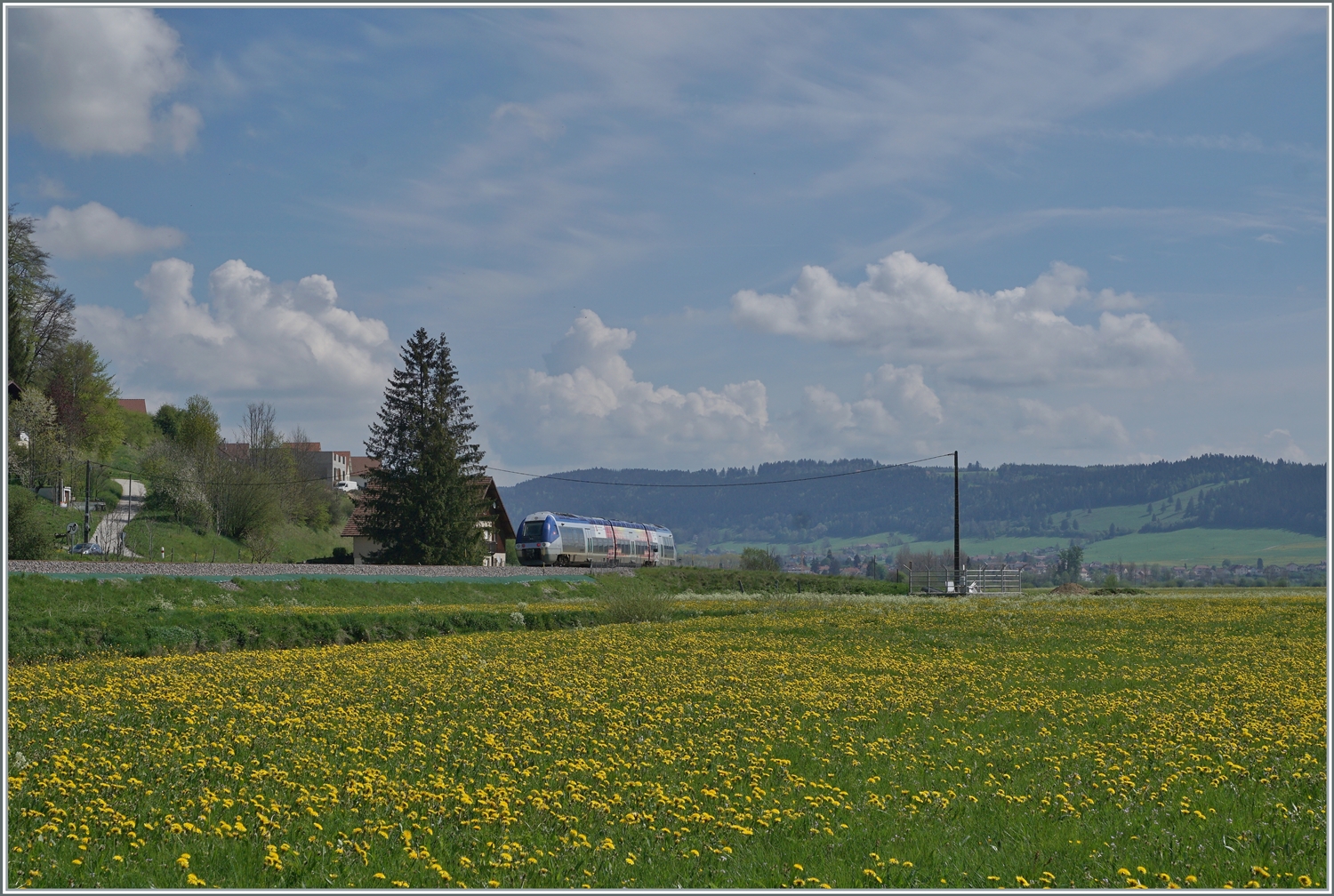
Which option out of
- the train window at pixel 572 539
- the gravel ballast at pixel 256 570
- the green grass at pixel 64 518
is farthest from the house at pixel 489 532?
the green grass at pixel 64 518

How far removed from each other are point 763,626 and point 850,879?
69.5ft

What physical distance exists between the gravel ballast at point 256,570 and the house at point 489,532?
12986 mm

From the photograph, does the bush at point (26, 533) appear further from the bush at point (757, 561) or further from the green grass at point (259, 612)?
the bush at point (757, 561)

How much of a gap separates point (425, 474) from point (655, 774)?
1994 inches

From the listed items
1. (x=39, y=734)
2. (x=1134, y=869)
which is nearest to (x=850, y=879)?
(x=1134, y=869)

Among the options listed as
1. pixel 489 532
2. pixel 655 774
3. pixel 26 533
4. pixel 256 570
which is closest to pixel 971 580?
pixel 489 532

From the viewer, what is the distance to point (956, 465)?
6353 cm

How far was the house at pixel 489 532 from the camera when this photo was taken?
6600 centimetres

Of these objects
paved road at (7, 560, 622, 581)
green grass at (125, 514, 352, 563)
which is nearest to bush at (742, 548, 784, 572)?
paved road at (7, 560, 622, 581)

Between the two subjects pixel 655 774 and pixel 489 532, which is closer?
pixel 655 774

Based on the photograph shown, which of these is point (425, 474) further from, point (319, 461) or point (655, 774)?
point (319, 461)

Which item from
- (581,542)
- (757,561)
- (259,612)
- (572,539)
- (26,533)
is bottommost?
(757,561)

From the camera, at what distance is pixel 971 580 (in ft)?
193

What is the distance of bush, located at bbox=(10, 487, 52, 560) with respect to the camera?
43.0 meters
